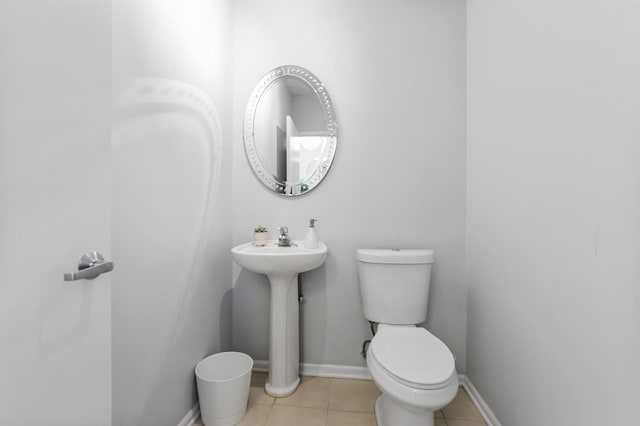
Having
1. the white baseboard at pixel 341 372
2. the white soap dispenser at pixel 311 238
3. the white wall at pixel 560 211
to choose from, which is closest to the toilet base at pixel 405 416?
the white wall at pixel 560 211

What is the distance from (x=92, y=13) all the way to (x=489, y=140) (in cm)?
164

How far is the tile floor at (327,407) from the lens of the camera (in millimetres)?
1523

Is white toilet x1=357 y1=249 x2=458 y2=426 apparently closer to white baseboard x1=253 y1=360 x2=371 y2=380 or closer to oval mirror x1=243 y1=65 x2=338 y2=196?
white baseboard x1=253 y1=360 x2=371 y2=380

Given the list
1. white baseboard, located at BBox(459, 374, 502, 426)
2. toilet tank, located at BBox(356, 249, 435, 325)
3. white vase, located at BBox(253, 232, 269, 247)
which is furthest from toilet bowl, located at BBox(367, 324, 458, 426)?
white vase, located at BBox(253, 232, 269, 247)

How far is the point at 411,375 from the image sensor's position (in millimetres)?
1184

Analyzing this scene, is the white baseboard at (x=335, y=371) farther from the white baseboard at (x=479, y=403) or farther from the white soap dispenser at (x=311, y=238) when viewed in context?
the white soap dispenser at (x=311, y=238)

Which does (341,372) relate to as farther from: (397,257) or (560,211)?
(560,211)

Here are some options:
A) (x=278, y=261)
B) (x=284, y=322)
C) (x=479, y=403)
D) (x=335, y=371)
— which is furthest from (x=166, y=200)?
(x=479, y=403)

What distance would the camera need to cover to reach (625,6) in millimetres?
796

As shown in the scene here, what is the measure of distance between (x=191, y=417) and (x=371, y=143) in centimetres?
178

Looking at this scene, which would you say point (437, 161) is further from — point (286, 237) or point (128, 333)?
point (128, 333)

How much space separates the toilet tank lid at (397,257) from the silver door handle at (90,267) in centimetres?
127

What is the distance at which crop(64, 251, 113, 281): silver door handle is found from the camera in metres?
0.61

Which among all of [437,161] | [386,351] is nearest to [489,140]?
[437,161]
